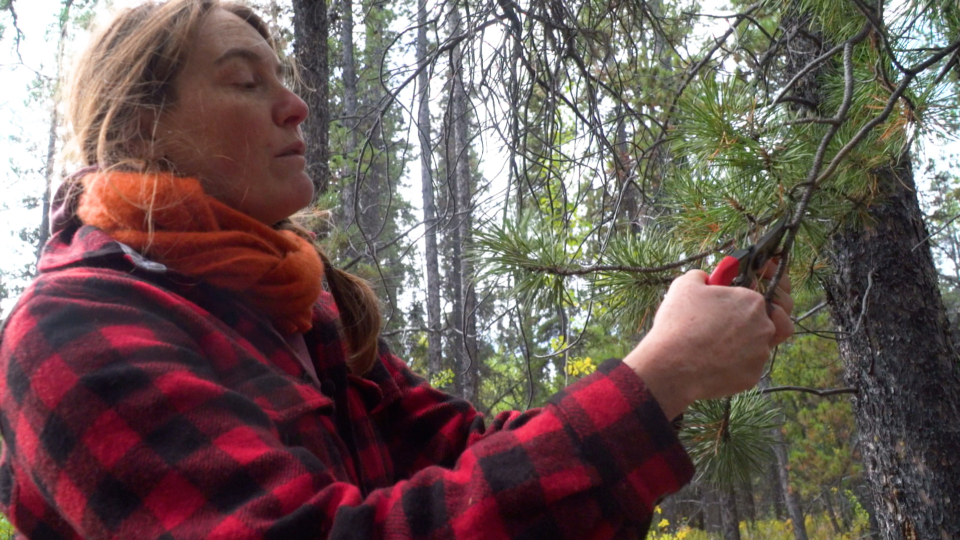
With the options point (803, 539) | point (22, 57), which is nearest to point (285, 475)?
point (22, 57)

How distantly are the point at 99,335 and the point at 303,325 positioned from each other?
1.57ft

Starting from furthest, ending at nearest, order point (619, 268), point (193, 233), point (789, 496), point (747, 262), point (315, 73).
A: point (789, 496) < point (315, 73) < point (619, 268) < point (747, 262) < point (193, 233)

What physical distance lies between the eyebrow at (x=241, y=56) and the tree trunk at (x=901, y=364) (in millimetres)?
1687

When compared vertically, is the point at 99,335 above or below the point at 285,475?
above

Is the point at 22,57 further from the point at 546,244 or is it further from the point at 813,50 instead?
the point at 813,50

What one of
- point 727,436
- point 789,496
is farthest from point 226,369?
point 789,496

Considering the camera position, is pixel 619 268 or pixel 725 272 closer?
pixel 725 272

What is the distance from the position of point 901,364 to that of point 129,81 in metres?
2.20

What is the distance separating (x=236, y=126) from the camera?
4.18 feet

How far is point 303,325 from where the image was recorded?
1.29m

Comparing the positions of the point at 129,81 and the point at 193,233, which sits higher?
the point at 129,81

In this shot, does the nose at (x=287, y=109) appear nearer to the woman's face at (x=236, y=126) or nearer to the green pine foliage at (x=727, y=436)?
the woman's face at (x=236, y=126)

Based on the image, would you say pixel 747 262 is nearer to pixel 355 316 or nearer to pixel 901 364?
pixel 355 316

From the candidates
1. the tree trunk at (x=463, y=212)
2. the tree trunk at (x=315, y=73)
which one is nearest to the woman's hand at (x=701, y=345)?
the tree trunk at (x=463, y=212)
